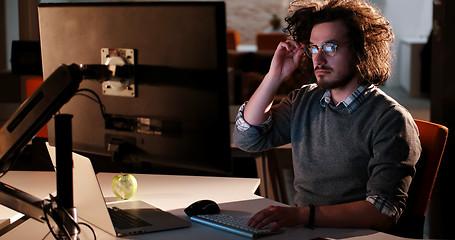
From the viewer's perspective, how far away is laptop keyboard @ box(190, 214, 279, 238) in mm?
1642

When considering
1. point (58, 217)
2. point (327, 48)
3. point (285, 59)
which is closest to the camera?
point (58, 217)

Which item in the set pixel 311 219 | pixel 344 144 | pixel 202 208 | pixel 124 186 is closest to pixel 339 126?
pixel 344 144

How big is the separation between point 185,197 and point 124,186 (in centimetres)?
19

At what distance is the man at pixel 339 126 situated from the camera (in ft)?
5.76

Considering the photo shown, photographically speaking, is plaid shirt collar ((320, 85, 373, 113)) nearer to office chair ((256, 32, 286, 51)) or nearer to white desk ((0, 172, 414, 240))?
white desk ((0, 172, 414, 240))

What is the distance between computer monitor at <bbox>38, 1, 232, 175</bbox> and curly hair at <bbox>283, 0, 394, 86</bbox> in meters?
0.72

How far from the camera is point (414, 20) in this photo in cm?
1011

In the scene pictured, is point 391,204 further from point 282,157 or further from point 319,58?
point 282,157

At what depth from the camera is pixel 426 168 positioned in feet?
6.40

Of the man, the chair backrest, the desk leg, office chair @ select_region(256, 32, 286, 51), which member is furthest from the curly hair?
office chair @ select_region(256, 32, 286, 51)

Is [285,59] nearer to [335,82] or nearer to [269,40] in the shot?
[335,82]

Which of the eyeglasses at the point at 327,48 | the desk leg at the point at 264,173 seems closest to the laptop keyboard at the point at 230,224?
the eyeglasses at the point at 327,48

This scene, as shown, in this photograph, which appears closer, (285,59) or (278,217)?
(278,217)

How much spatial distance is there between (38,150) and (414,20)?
8.22 meters
